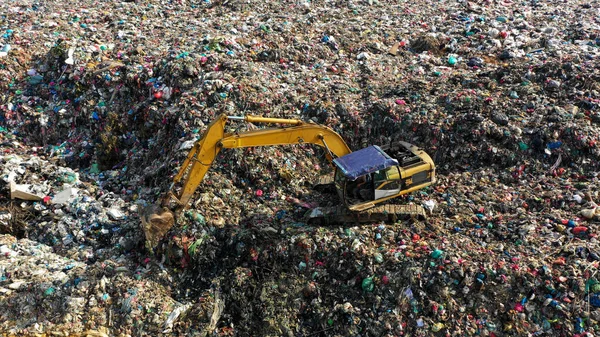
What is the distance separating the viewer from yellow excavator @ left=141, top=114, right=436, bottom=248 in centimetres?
645

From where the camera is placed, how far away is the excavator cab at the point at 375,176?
266 inches

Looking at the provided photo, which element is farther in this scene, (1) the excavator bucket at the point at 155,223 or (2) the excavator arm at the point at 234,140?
(1) the excavator bucket at the point at 155,223

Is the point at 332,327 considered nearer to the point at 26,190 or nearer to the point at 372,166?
the point at 372,166

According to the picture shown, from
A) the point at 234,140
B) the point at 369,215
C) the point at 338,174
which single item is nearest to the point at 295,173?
the point at 338,174

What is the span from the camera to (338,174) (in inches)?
278

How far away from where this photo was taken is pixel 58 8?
13656 millimetres

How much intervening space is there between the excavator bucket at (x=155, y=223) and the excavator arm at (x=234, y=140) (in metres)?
0.26

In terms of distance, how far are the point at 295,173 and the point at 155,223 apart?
2547mm

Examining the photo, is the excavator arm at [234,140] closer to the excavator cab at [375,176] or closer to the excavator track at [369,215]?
the excavator cab at [375,176]

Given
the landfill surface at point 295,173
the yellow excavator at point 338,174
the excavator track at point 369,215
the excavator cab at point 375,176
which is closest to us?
the landfill surface at point 295,173

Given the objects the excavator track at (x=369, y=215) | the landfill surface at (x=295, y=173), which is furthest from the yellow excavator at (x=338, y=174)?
the landfill surface at (x=295, y=173)

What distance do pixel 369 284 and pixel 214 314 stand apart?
200cm

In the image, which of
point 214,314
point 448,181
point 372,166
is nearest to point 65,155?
point 214,314

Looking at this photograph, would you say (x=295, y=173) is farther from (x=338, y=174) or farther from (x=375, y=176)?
(x=375, y=176)
